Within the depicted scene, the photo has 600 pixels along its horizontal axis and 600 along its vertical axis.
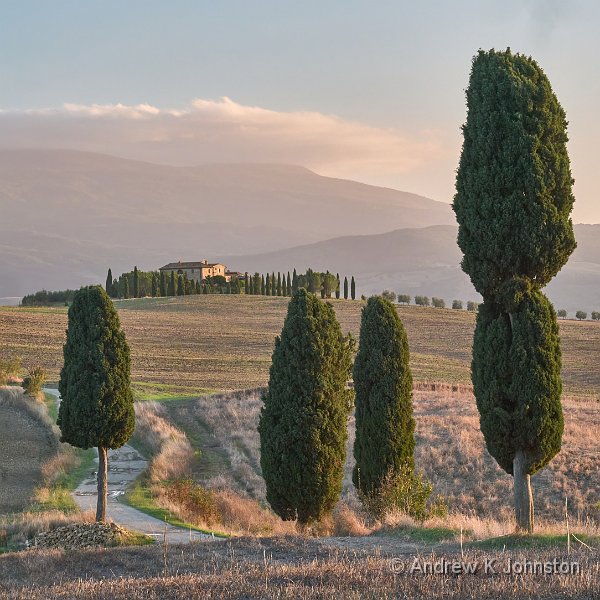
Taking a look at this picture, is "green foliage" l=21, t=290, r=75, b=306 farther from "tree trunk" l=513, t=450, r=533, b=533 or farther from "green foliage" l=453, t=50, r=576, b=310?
"tree trunk" l=513, t=450, r=533, b=533

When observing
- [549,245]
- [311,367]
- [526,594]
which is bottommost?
[526,594]

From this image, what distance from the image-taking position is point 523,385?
18.7 metres

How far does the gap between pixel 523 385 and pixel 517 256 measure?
9.67 feet

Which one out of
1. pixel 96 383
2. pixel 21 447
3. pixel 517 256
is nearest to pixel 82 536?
pixel 96 383

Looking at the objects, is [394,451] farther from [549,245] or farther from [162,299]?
[162,299]

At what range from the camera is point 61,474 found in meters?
29.8

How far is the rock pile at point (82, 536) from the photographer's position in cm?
1930

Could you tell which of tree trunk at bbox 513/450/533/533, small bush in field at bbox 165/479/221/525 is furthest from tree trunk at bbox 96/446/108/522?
tree trunk at bbox 513/450/533/533

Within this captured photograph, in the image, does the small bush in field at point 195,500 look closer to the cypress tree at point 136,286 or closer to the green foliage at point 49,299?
the green foliage at point 49,299

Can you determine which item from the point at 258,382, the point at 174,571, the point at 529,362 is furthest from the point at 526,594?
the point at 258,382

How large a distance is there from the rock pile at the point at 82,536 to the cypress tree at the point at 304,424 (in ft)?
14.2

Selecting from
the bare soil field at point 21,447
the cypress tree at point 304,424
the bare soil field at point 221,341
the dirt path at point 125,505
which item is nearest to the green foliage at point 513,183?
the cypress tree at point 304,424

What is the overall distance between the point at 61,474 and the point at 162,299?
7193 cm

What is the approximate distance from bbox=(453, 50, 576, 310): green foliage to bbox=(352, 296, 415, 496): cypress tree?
6.11 meters
